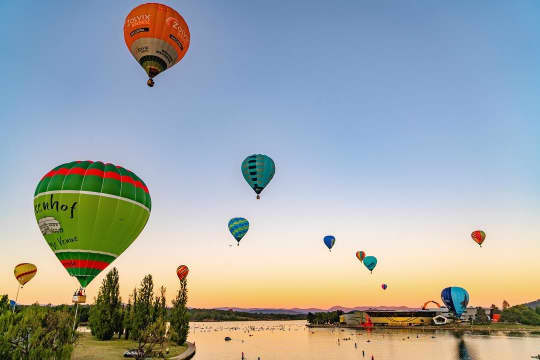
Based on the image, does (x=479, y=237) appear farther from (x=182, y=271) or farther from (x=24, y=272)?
(x=24, y=272)

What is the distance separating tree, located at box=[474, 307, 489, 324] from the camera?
139 meters

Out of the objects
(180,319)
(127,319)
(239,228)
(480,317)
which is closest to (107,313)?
(127,319)


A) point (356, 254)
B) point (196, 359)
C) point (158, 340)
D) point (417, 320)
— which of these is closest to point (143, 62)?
point (158, 340)

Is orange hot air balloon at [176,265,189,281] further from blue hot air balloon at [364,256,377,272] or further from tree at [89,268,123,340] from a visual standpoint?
blue hot air balloon at [364,256,377,272]

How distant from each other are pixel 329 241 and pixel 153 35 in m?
54.9

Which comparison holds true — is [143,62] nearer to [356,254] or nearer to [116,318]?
[116,318]

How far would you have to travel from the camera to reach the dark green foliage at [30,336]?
1792 cm

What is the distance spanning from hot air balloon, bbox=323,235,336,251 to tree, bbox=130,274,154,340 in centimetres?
3381

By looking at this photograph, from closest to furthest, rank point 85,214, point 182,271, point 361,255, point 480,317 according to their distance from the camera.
→ point 85,214 → point 182,271 → point 361,255 → point 480,317

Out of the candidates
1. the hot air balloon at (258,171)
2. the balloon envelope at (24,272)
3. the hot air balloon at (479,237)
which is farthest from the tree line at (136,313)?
the hot air balloon at (479,237)

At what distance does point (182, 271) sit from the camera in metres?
70.4

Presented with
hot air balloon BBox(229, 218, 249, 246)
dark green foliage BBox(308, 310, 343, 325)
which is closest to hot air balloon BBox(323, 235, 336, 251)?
hot air balloon BBox(229, 218, 249, 246)

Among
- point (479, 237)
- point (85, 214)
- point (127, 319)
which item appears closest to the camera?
point (85, 214)

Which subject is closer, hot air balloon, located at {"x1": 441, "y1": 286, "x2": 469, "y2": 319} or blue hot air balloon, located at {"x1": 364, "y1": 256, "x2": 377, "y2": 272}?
blue hot air balloon, located at {"x1": 364, "y1": 256, "x2": 377, "y2": 272}
